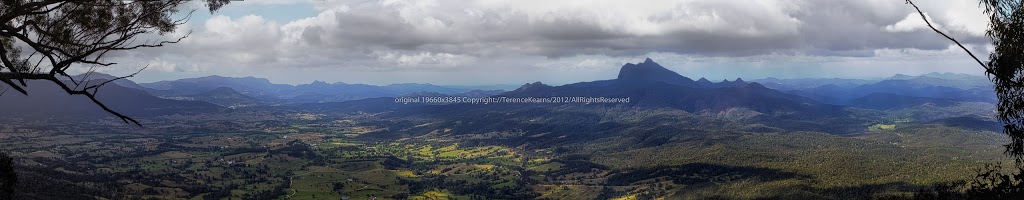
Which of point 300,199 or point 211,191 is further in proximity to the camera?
point 211,191

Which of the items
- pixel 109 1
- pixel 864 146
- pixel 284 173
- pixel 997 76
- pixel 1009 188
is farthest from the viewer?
pixel 864 146

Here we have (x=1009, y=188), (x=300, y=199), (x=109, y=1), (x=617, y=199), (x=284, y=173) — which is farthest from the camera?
(x=284, y=173)

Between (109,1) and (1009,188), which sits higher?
(109,1)

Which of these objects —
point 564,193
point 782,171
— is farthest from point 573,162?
point 782,171

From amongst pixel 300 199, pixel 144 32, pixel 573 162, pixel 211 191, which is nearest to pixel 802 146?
pixel 573 162

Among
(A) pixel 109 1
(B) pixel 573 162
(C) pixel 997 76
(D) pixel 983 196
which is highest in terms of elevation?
(A) pixel 109 1

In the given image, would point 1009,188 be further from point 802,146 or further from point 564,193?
point 802,146

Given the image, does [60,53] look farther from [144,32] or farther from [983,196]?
[983,196]

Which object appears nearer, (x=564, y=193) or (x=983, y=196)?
(x=983, y=196)

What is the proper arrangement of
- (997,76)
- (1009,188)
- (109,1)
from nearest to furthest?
(109,1) < (997,76) < (1009,188)
